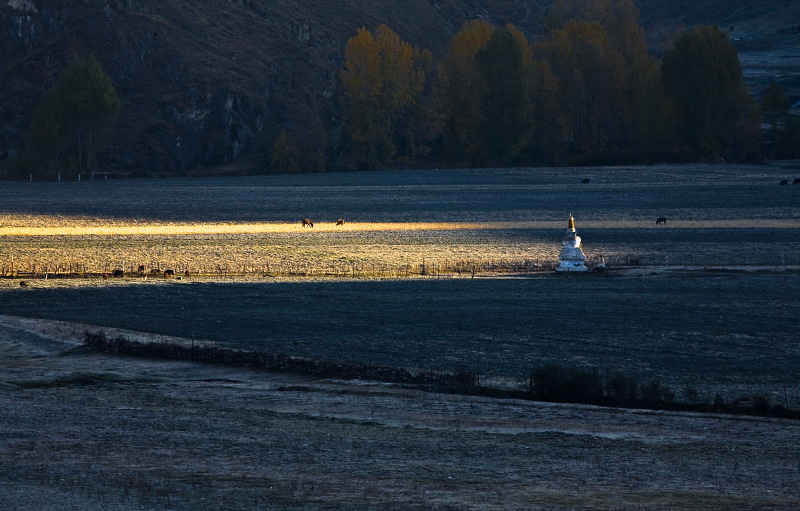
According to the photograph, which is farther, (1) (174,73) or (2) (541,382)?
(1) (174,73)

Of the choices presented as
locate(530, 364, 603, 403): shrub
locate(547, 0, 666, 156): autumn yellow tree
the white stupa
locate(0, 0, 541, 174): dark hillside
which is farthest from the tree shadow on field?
locate(0, 0, 541, 174): dark hillside

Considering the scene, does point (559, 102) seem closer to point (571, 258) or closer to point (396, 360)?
point (571, 258)

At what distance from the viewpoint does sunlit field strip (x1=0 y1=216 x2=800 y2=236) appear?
5753 cm

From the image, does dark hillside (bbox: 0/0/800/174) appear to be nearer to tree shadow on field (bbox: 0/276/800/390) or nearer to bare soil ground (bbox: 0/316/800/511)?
tree shadow on field (bbox: 0/276/800/390)

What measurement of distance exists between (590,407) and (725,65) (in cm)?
10286

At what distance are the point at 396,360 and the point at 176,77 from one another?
Answer: 4340 inches

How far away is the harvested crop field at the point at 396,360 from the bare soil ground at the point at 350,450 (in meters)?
0.06

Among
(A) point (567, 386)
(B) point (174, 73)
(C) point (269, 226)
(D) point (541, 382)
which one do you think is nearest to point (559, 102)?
(B) point (174, 73)

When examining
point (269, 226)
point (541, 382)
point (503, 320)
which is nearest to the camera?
point (541, 382)

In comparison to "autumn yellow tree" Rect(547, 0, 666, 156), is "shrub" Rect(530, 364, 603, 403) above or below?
below

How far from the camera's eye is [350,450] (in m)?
18.9

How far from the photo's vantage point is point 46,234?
55.8 meters

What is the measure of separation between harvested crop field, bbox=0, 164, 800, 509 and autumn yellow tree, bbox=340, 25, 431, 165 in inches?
2561

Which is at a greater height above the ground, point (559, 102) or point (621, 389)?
point (559, 102)
